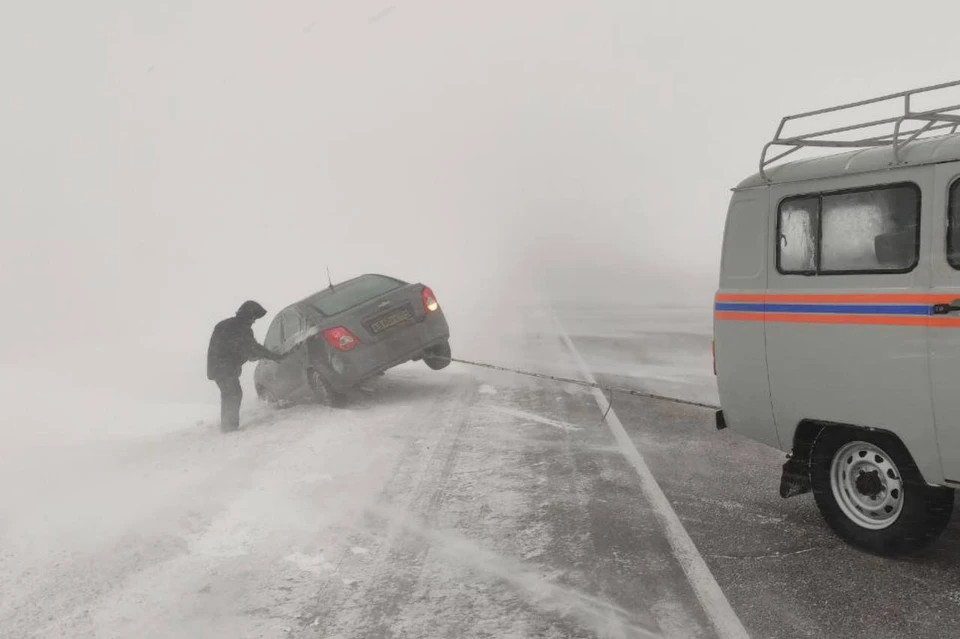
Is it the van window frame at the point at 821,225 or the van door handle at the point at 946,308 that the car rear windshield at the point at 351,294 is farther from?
the van door handle at the point at 946,308

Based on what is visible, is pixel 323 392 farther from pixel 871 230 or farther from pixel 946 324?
pixel 946 324

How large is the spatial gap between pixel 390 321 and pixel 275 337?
230 centimetres

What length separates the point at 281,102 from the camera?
144750 mm

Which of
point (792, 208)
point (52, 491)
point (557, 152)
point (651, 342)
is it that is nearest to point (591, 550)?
point (792, 208)

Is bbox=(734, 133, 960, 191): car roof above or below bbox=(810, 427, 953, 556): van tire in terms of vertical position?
above

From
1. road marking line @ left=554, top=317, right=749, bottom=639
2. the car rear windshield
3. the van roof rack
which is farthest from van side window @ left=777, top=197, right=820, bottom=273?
the car rear windshield

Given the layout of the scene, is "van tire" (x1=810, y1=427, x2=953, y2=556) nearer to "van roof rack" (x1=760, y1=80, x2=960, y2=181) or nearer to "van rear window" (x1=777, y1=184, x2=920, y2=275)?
"van rear window" (x1=777, y1=184, x2=920, y2=275)

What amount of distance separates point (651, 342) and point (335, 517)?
11002 mm

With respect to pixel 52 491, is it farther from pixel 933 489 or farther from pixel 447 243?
pixel 447 243

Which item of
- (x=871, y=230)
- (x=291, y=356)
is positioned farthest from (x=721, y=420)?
(x=291, y=356)

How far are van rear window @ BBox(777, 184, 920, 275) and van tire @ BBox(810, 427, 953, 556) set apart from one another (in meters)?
0.97

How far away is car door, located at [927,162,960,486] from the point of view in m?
4.20

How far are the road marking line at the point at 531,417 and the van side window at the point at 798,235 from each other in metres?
3.91

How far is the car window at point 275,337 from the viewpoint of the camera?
38.9 feet
